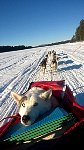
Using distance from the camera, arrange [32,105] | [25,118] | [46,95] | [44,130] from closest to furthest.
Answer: [44,130] → [25,118] → [32,105] → [46,95]

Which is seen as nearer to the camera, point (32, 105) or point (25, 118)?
point (25, 118)

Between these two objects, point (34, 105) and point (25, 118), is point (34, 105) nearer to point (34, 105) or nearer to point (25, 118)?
point (34, 105)

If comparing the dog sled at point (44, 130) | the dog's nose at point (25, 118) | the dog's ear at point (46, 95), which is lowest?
the dog sled at point (44, 130)

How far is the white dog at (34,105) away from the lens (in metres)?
3.75

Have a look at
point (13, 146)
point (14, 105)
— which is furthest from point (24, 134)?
point (14, 105)

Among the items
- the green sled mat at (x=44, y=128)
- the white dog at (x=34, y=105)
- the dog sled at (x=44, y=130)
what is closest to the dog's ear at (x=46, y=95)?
the white dog at (x=34, y=105)

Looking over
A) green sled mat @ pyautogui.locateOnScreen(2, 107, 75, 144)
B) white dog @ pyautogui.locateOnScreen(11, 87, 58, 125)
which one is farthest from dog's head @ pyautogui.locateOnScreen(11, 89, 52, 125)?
green sled mat @ pyautogui.locateOnScreen(2, 107, 75, 144)

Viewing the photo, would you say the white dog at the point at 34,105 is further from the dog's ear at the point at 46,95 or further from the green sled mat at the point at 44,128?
the green sled mat at the point at 44,128

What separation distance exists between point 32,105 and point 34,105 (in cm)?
3

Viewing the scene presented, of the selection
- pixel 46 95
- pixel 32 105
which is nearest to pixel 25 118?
pixel 32 105

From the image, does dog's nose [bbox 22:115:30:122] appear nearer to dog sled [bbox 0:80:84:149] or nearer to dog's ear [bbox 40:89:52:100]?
dog sled [bbox 0:80:84:149]

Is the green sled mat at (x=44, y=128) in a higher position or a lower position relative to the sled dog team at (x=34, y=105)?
lower

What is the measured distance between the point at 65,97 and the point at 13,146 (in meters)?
1.43

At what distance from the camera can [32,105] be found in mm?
3918
